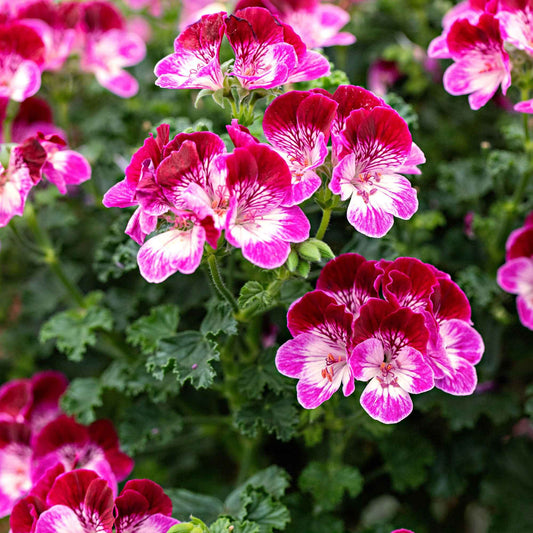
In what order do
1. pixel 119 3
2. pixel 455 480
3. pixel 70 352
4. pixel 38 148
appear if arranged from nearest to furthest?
pixel 38 148 → pixel 70 352 → pixel 455 480 → pixel 119 3

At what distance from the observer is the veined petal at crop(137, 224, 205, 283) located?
2.82ft

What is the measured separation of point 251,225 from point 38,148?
15.7 inches

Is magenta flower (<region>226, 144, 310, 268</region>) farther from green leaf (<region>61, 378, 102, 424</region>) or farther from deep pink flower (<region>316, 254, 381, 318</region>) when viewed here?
green leaf (<region>61, 378, 102, 424</region>)

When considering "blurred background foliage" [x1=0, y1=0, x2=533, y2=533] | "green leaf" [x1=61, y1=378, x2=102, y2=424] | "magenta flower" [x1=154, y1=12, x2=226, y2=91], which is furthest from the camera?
"green leaf" [x1=61, y1=378, x2=102, y2=424]

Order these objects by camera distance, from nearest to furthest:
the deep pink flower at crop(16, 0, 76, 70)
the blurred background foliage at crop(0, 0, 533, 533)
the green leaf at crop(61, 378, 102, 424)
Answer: the blurred background foliage at crop(0, 0, 533, 533) < the green leaf at crop(61, 378, 102, 424) < the deep pink flower at crop(16, 0, 76, 70)

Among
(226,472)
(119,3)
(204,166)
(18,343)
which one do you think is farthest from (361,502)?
(119,3)

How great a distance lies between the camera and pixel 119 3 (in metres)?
2.10

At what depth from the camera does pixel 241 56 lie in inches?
38.9

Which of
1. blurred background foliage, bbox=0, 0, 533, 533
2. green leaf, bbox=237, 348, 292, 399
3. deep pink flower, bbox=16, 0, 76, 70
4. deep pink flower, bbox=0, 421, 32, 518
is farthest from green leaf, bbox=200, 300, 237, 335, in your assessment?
deep pink flower, bbox=16, 0, 76, 70

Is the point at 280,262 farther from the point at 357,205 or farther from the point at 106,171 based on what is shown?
the point at 106,171

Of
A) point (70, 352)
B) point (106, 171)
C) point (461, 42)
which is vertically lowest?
point (70, 352)

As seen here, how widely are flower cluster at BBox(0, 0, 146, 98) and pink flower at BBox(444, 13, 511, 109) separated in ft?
2.43

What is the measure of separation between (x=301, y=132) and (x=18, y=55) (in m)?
0.65

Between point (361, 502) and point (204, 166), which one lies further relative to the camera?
point (361, 502)
